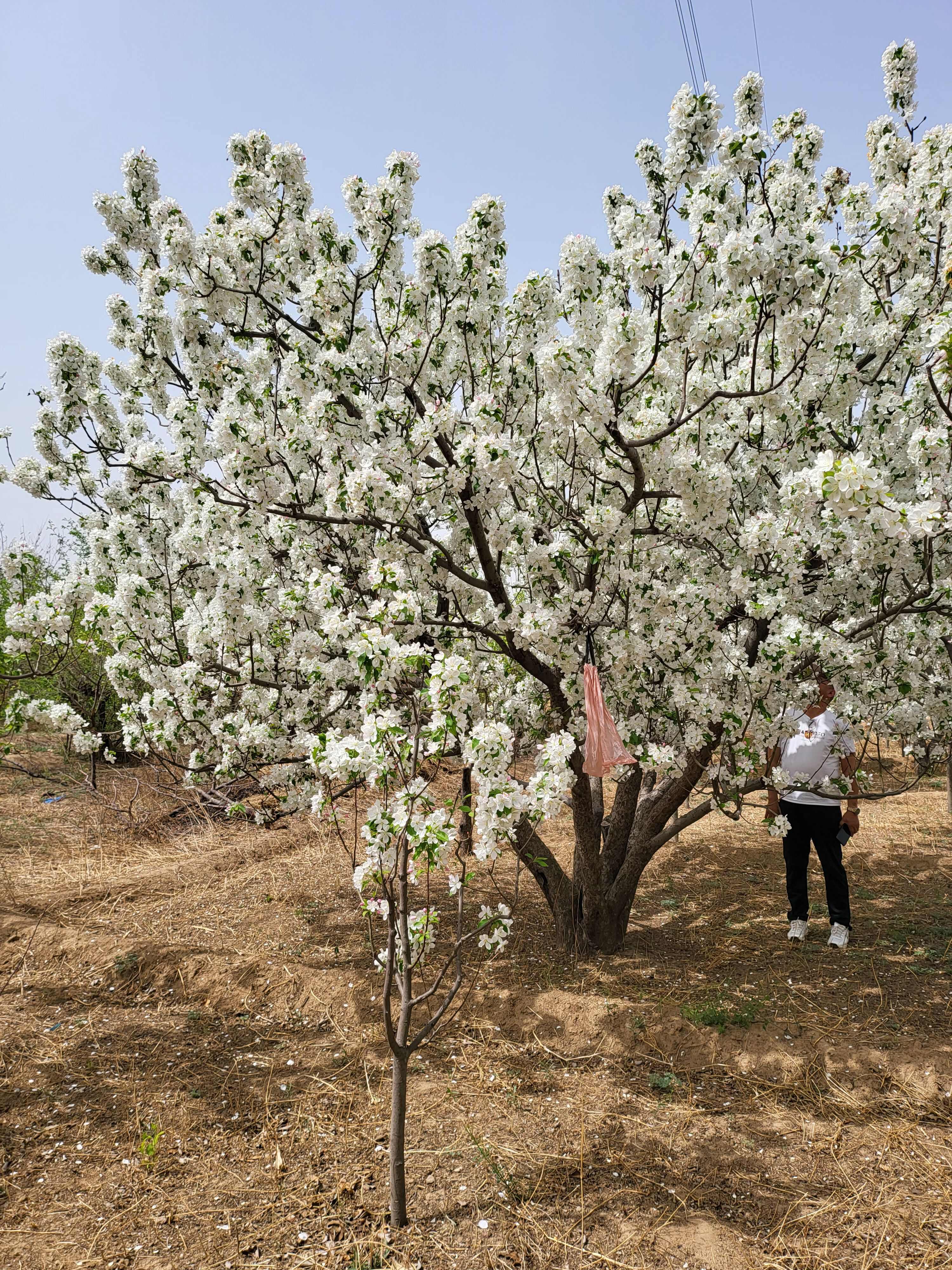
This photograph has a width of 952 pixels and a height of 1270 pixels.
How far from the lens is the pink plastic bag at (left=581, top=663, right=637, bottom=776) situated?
4309 mm

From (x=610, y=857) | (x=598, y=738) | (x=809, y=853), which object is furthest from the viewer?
(x=610, y=857)

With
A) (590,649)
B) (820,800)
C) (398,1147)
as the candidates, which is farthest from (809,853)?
(398,1147)

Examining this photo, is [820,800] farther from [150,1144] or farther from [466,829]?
[150,1144]

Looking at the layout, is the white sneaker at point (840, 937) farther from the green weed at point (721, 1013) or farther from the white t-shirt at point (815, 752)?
the green weed at point (721, 1013)

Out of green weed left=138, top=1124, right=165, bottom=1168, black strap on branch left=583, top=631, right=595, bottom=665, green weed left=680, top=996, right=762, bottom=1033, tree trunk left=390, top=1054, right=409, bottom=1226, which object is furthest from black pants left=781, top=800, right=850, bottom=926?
green weed left=138, top=1124, right=165, bottom=1168

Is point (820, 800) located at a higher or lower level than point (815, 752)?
lower

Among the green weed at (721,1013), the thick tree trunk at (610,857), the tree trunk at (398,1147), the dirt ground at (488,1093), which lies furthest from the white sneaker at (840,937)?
the tree trunk at (398,1147)

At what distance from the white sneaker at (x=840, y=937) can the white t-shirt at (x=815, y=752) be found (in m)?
0.97

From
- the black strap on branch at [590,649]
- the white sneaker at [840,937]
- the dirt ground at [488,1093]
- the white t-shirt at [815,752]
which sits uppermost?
the black strap on branch at [590,649]

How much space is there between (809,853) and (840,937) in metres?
0.63

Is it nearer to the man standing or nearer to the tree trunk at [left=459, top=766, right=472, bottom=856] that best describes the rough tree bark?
the man standing

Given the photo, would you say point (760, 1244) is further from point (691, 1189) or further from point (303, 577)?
point (303, 577)

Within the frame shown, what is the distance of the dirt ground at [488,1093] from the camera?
9.89 ft

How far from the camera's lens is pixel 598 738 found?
14.1ft
